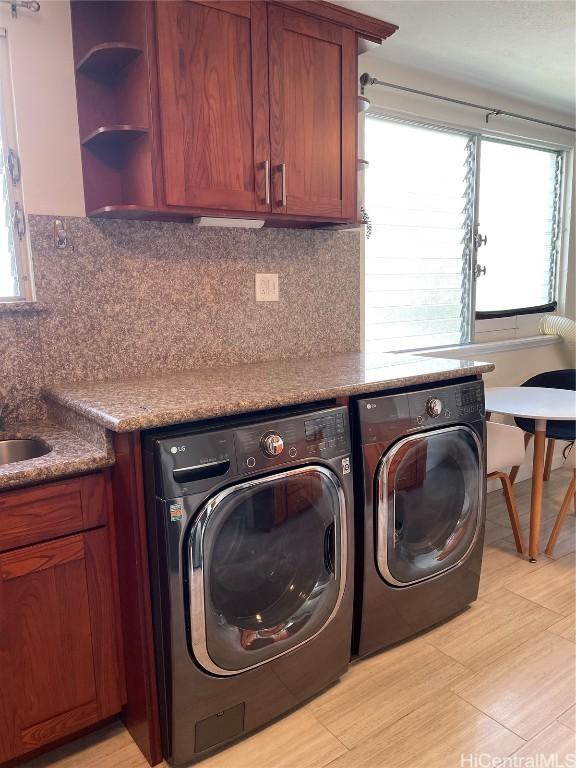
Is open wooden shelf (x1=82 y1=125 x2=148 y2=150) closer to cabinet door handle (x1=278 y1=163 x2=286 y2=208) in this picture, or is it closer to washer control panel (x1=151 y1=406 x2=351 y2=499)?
cabinet door handle (x1=278 y1=163 x2=286 y2=208)

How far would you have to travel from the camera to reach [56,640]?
144 centimetres

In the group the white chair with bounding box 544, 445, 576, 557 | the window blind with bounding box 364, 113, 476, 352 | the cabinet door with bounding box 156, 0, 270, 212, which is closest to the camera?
the cabinet door with bounding box 156, 0, 270, 212

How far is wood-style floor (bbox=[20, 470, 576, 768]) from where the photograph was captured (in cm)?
155

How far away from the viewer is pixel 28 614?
4.55 ft

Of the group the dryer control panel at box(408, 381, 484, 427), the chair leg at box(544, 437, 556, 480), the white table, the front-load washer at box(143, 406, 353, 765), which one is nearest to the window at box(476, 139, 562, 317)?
the white table

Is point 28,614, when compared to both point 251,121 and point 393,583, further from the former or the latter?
point 251,121

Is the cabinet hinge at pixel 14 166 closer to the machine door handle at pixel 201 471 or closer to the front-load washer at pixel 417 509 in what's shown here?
the machine door handle at pixel 201 471

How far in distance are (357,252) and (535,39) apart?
1163mm

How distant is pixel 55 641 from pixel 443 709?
1.16 metres

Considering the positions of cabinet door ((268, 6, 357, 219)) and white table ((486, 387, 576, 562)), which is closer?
cabinet door ((268, 6, 357, 219))

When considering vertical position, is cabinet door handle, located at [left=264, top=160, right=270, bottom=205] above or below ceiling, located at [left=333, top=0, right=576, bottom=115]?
below

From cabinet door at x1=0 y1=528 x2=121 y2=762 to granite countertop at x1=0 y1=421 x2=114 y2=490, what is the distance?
0.19 meters

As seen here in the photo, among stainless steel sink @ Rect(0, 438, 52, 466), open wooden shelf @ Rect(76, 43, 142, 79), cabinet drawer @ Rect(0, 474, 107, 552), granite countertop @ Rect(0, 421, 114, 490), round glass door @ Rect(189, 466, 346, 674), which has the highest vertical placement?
open wooden shelf @ Rect(76, 43, 142, 79)

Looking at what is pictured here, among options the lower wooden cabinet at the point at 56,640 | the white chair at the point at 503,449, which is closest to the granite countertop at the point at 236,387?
the lower wooden cabinet at the point at 56,640
